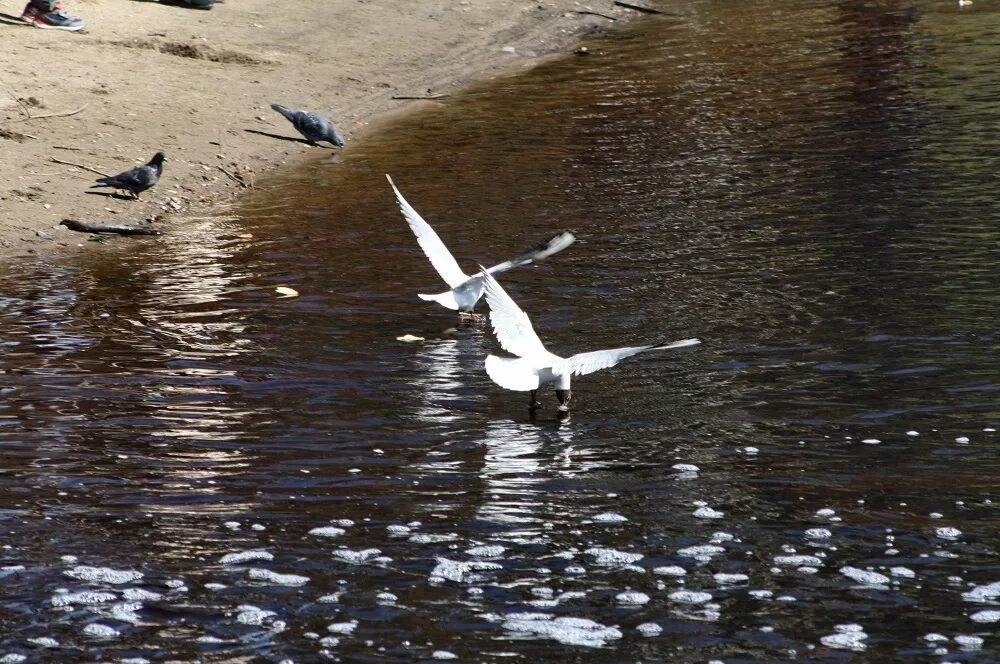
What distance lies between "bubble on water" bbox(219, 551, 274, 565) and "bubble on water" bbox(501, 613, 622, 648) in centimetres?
133

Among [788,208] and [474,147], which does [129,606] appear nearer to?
[788,208]

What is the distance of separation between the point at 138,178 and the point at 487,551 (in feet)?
27.0

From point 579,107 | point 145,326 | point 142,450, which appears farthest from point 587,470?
point 579,107

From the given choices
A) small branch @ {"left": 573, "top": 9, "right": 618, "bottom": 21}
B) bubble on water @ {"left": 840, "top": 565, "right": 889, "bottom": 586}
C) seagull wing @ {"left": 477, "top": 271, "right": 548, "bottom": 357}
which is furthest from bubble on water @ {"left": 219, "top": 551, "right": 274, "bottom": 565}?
small branch @ {"left": 573, "top": 9, "right": 618, "bottom": 21}

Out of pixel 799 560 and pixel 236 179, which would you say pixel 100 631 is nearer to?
pixel 799 560

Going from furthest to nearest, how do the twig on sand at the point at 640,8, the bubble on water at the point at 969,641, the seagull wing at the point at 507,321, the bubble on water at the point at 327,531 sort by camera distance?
the twig on sand at the point at 640,8 → the seagull wing at the point at 507,321 → the bubble on water at the point at 327,531 → the bubble on water at the point at 969,641

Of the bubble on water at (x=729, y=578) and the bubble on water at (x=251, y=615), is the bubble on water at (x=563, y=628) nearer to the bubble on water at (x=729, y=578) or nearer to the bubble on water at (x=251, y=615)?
the bubble on water at (x=729, y=578)

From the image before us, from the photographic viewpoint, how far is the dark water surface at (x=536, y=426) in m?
6.09

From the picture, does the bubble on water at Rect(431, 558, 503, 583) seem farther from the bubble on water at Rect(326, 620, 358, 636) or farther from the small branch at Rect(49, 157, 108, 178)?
the small branch at Rect(49, 157, 108, 178)

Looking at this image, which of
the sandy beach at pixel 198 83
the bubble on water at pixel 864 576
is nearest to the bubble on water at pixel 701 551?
the bubble on water at pixel 864 576

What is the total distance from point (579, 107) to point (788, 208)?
234 inches

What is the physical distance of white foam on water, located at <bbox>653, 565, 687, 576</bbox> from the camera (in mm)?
6422

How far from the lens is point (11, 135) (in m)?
14.4

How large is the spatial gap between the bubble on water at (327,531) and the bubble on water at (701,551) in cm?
170
